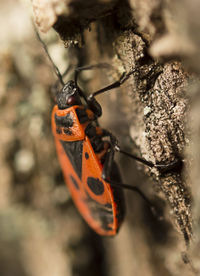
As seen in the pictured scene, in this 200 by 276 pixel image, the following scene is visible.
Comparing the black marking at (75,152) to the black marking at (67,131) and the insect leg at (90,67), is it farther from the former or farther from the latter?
the insect leg at (90,67)

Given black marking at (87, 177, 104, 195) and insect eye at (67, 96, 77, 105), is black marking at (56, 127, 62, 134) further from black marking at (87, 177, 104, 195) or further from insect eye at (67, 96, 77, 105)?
black marking at (87, 177, 104, 195)

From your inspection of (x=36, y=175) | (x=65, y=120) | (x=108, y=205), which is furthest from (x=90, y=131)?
(x=36, y=175)

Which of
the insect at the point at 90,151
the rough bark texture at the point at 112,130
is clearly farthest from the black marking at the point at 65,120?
the rough bark texture at the point at 112,130

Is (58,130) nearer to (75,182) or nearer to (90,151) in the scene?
(90,151)

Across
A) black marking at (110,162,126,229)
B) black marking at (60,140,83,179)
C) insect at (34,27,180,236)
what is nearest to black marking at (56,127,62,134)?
insect at (34,27,180,236)

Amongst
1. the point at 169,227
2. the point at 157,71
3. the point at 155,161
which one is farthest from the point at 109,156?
the point at 157,71

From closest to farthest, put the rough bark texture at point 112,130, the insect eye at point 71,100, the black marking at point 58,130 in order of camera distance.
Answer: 1. the rough bark texture at point 112,130
2. the insect eye at point 71,100
3. the black marking at point 58,130

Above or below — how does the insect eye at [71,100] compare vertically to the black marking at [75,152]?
above
